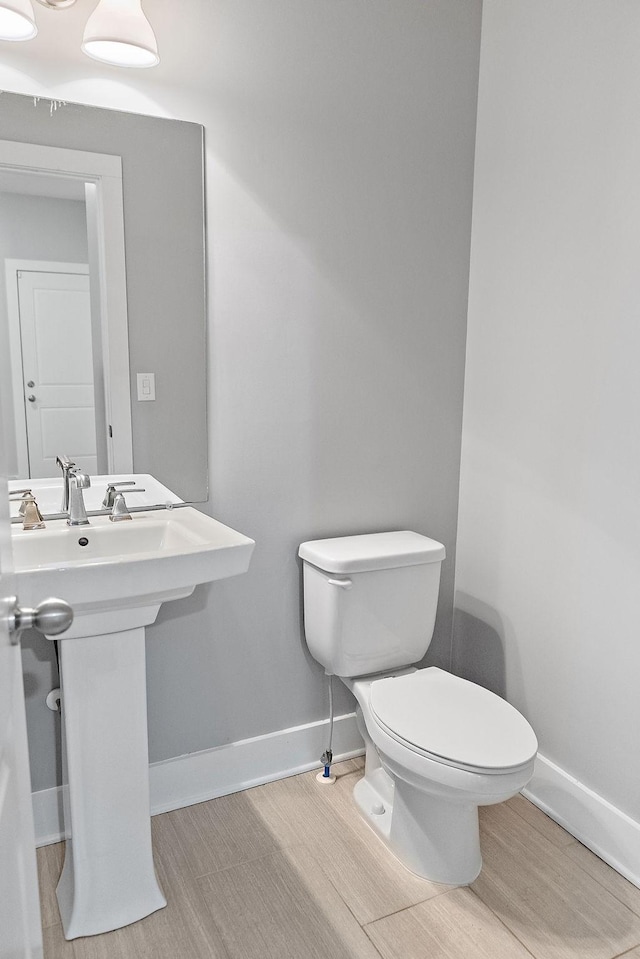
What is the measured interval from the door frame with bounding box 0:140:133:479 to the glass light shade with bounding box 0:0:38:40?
0.71 ft

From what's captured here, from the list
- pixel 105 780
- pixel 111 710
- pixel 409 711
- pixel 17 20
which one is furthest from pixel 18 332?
pixel 409 711

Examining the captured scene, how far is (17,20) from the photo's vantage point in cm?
152

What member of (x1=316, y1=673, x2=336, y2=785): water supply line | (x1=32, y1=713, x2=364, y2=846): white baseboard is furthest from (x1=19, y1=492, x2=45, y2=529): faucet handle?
(x1=316, y1=673, x2=336, y2=785): water supply line

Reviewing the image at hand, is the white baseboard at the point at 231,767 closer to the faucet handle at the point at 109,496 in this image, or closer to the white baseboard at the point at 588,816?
the white baseboard at the point at 588,816

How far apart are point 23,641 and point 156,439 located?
615 mm

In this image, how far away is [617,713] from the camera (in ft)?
6.14

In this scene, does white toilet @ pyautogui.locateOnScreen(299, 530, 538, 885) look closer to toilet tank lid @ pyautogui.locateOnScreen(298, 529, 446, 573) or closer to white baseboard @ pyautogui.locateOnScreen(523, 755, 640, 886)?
toilet tank lid @ pyautogui.locateOnScreen(298, 529, 446, 573)

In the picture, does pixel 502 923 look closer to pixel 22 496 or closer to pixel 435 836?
pixel 435 836

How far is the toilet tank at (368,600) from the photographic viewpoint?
201cm

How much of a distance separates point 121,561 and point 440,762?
0.84 metres

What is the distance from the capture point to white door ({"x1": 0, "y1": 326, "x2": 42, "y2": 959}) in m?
0.72

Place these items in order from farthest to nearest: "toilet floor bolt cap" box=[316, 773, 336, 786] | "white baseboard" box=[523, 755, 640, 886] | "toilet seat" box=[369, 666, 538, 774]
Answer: "toilet floor bolt cap" box=[316, 773, 336, 786] → "white baseboard" box=[523, 755, 640, 886] → "toilet seat" box=[369, 666, 538, 774]

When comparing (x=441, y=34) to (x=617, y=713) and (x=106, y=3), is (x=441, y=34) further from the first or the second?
(x=617, y=713)

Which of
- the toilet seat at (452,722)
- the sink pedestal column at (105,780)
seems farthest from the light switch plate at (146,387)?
the toilet seat at (452,722)
